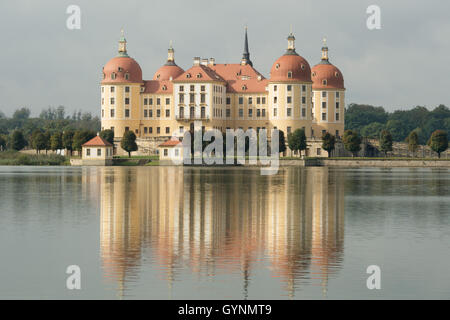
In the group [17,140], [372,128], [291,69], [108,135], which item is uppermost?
[291,69]

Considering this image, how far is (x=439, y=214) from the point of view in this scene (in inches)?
1196

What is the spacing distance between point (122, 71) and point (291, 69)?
24.4 meters

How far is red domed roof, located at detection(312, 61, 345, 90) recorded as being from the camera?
119062 millimetres

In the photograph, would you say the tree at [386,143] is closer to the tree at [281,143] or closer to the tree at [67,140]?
the tree at [281,143]

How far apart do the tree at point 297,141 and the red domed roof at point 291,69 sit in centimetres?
1325

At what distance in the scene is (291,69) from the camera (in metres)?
112

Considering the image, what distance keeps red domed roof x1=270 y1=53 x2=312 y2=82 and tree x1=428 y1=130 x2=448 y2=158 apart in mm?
21326

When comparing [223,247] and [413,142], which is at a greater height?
[413,142]

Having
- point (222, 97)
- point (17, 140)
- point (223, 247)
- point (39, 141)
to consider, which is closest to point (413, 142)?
point (222, 97)

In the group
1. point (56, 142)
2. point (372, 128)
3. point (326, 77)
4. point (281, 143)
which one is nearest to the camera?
point (281, 143)

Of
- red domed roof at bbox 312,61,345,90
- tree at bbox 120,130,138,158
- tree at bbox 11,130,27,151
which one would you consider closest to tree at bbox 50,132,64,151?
tree at bbox 11,130,27,151

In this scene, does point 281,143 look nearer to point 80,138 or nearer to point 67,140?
point 80,138
